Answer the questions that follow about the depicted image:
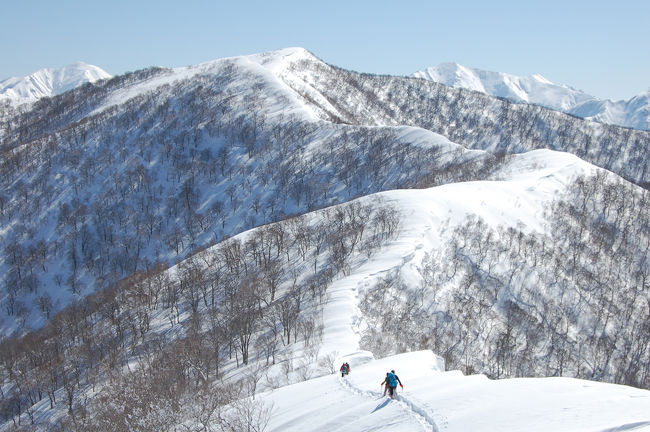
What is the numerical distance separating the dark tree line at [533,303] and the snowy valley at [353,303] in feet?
1.15

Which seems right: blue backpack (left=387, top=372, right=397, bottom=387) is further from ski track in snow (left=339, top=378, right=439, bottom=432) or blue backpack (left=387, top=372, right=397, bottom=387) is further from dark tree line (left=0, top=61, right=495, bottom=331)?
dark tree line (left=0, top=61, right=495, bottom=331)

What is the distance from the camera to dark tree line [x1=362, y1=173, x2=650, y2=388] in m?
60.8

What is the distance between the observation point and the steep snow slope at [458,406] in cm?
2136

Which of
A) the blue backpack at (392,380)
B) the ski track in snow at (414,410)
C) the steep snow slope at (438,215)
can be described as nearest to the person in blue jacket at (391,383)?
the blue backpack at (392,380)

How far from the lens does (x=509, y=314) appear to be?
71375 mm

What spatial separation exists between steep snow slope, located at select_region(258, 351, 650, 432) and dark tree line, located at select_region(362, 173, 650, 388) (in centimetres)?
1814

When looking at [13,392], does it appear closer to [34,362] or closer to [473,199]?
[34,362]

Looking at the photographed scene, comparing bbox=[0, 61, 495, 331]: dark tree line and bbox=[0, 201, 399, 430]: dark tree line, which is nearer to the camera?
bbox=[0, 201, 399, 430]: dark tree line

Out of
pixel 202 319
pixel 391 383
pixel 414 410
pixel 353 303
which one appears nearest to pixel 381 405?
pixel 391 383

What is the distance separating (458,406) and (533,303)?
58584 millimetres

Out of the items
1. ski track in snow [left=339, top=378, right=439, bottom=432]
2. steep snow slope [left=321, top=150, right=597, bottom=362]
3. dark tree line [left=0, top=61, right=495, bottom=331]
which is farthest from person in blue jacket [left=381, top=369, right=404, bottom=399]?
dark tree line [left=0, top=61, right=495, bottom=331]

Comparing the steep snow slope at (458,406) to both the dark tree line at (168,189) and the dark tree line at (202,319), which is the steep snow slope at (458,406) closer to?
the dark tree line at (202,319)

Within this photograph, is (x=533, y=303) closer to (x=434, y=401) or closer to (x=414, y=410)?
(x=434, y=401)

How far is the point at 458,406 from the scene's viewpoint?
80.5 feet
